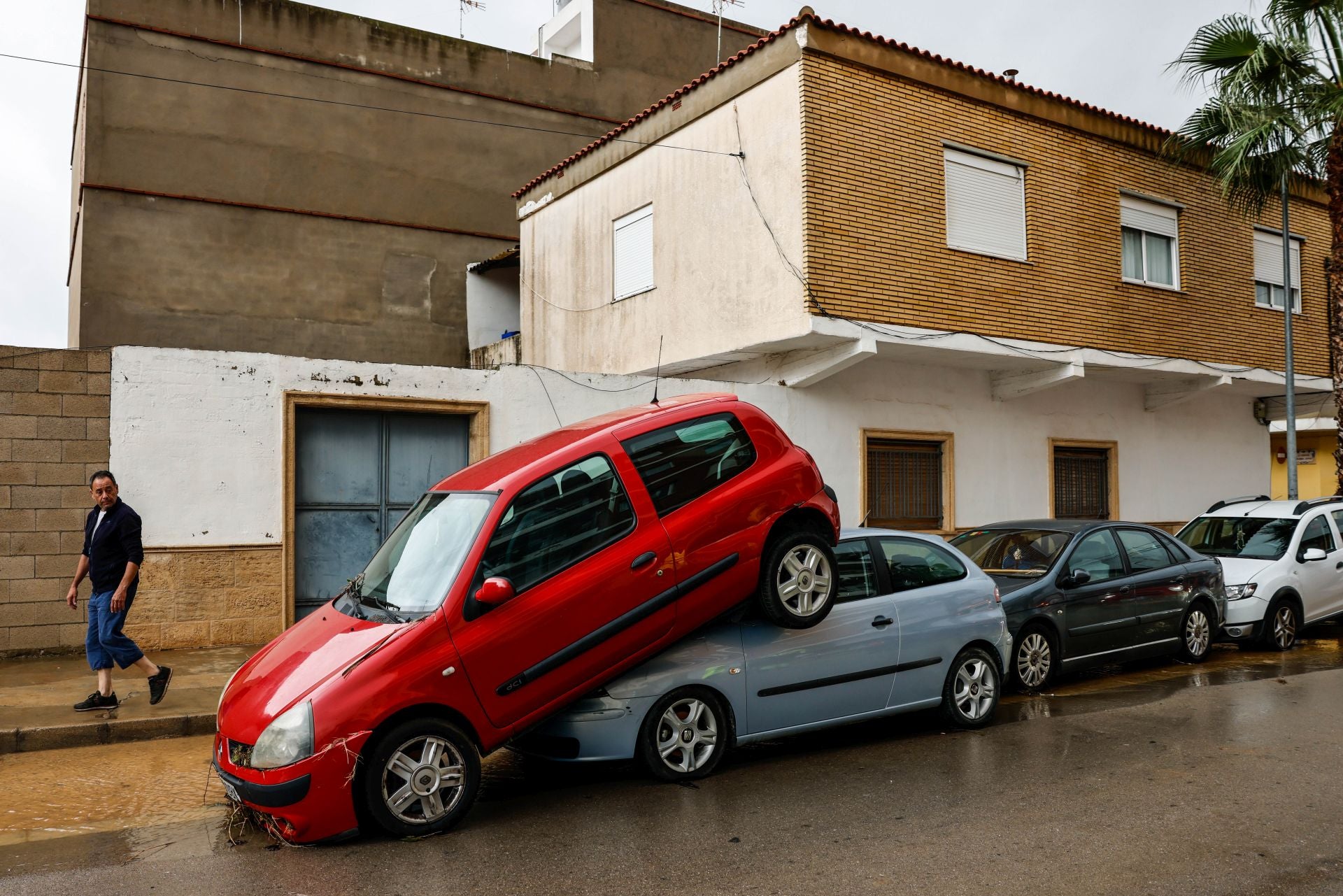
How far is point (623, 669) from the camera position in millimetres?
5953

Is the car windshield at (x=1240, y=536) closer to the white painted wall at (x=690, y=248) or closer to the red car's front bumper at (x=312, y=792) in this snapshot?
the white painted wall at (x=690, y=248)

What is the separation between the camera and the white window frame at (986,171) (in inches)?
549

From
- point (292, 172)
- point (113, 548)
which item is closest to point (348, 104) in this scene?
point (292, 172)

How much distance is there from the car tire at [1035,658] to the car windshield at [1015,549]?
53 cm

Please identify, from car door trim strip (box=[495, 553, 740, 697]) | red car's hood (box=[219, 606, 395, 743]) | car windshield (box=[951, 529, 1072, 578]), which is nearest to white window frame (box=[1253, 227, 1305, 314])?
car windshield (box=[951, 529, 1072, 578])

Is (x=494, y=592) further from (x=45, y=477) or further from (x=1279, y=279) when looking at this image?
(x=1279, y=279)

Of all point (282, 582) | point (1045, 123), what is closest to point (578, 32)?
point (1045, 123)

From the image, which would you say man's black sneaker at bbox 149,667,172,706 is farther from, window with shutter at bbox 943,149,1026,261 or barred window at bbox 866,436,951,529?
window with shutter at bbox 943,149,1026,261

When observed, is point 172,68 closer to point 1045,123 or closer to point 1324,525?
point 1045,123

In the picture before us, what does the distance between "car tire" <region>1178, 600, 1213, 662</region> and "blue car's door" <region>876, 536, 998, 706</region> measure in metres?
3.90

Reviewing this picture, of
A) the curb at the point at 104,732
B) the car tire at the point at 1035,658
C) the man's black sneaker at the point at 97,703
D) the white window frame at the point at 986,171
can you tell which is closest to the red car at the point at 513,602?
the curb at the point at 104,732

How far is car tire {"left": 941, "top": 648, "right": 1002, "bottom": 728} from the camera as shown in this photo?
7.39 metres

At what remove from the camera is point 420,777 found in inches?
207

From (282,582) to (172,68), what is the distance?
13196 millimetres
